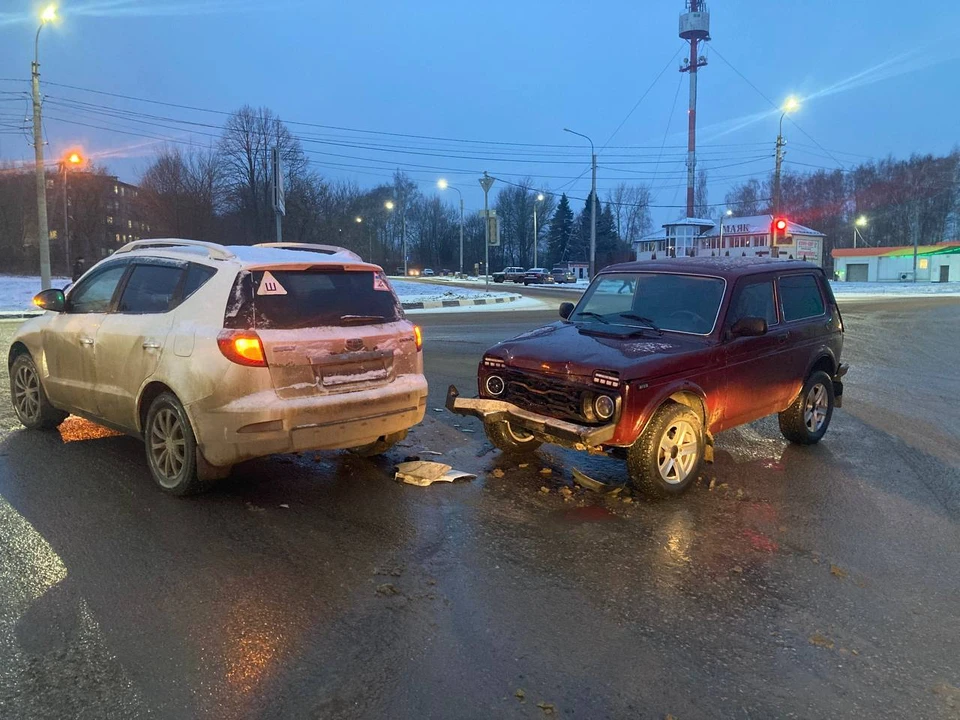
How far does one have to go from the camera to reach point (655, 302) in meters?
6.15

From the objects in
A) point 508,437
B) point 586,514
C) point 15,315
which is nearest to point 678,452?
point 586,514

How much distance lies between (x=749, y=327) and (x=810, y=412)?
1.71 metres

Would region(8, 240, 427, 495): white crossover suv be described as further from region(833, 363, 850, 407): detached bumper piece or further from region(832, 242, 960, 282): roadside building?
region(832, 242, 960, 282): roadside building

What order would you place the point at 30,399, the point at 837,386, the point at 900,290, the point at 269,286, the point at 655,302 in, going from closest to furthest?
the point at 269,286, the point at 655,302, the point at 30,399, the point at 837,386, the point at 900,290

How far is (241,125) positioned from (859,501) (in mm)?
54697

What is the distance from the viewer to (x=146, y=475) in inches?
208

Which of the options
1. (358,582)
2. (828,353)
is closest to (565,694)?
(358,582)

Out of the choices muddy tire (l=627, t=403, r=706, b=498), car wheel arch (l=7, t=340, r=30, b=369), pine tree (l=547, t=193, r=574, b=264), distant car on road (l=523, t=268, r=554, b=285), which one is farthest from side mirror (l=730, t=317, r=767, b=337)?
pine tree (l=547, t=193, r=574, b=264)

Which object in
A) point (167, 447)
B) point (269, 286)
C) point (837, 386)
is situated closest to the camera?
point (269, 286)

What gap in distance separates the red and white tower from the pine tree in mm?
18965

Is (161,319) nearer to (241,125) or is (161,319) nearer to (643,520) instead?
(643,520)

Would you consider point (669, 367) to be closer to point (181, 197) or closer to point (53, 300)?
point (53, 300)

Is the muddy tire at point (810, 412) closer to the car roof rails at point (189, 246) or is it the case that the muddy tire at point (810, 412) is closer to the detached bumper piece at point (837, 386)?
the detached bumper piece at point (837, 386)

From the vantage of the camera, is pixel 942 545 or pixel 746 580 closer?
pixel 746 580
